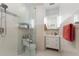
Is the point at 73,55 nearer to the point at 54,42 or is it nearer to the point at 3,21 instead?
the point at 54,42

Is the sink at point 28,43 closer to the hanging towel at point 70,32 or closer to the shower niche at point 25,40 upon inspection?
the shower niche at point 25,40

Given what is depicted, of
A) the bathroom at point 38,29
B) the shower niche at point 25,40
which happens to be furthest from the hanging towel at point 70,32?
the shower niche at point 25,40

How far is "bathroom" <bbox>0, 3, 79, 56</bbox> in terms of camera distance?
1058 mm

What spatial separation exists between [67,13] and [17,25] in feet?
1.89

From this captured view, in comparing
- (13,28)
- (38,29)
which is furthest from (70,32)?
(13,28)

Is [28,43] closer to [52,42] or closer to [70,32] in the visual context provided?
[52,42]

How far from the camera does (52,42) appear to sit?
109 centimetres

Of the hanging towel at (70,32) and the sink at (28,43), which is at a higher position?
the hanging towel at (70,32)

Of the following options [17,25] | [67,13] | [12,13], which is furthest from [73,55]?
[12,13]

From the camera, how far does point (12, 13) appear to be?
108 centimetres

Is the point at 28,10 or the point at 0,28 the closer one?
the point at 0,28

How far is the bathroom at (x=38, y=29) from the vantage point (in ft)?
3.47

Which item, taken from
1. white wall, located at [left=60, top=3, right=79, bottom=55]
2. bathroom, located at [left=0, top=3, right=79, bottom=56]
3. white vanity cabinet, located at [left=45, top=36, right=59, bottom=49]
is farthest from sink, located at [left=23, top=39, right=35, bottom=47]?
white wall, located at [left=60, top=3, right=79, bottom=55]

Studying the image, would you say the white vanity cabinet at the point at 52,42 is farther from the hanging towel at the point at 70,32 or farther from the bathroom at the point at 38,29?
the hanging towel at the point at 70,32
